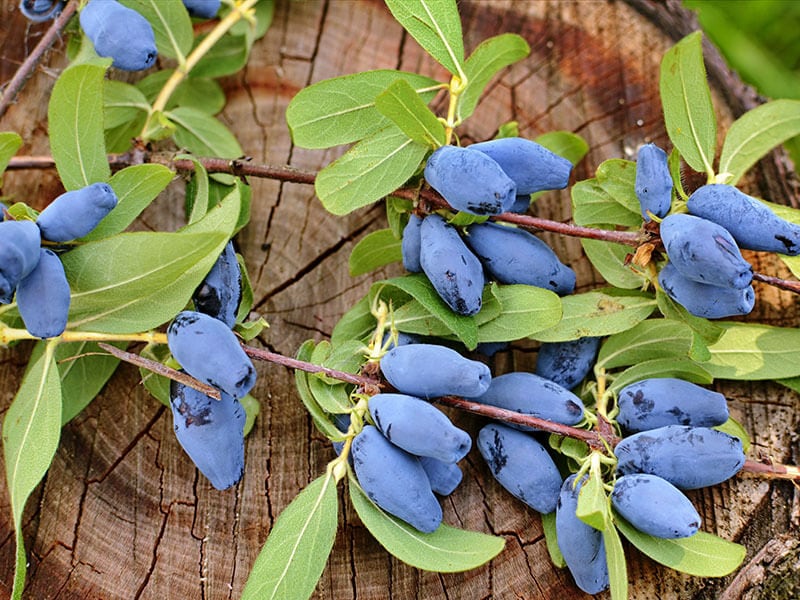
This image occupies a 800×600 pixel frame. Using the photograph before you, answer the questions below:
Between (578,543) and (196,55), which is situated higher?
(196,55)

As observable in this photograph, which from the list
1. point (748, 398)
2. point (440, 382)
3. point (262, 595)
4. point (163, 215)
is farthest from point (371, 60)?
point (262, 595)

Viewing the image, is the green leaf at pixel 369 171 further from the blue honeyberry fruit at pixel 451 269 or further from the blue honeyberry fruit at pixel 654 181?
the blue honeyberry fruit at pixel 654 181

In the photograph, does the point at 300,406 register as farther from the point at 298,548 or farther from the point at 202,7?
the point at 202,7

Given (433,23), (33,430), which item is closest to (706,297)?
(433,23)

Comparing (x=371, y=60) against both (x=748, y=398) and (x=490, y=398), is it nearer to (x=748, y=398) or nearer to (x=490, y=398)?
(x=490, y=398)

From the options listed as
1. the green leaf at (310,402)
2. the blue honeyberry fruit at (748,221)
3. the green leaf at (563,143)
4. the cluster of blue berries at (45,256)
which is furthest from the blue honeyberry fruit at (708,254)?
the cluster of blue berries at (45,256)
